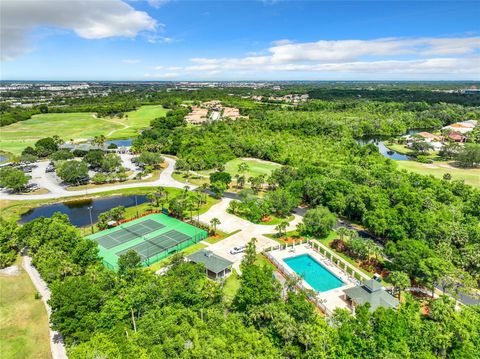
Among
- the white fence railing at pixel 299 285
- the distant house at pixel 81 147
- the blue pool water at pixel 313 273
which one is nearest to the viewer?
the white fence railing at pixel 299 285

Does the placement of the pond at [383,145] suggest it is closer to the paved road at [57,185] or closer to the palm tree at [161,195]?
the paved road at [57,185]

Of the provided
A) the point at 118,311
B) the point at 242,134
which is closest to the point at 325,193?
the point at 118,311

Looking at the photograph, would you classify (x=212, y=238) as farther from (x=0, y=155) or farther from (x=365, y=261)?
(x=0, y=155)

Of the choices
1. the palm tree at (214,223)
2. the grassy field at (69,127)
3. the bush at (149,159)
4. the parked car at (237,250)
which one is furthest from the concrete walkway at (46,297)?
the grassy field at (69,127)

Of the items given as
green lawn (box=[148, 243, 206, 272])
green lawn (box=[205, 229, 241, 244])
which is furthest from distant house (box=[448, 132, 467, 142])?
green lawn (box=[148, 243, 206, 272])

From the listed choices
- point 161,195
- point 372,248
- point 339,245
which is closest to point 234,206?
point 161,195

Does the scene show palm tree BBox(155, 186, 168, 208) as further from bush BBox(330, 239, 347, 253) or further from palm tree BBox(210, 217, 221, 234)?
bush BBox(330, 239, 347, 253)

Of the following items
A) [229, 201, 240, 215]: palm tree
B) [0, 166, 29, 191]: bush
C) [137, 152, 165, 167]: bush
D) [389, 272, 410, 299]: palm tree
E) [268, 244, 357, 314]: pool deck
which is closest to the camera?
[389, 272, 410, 299]: palm tree
